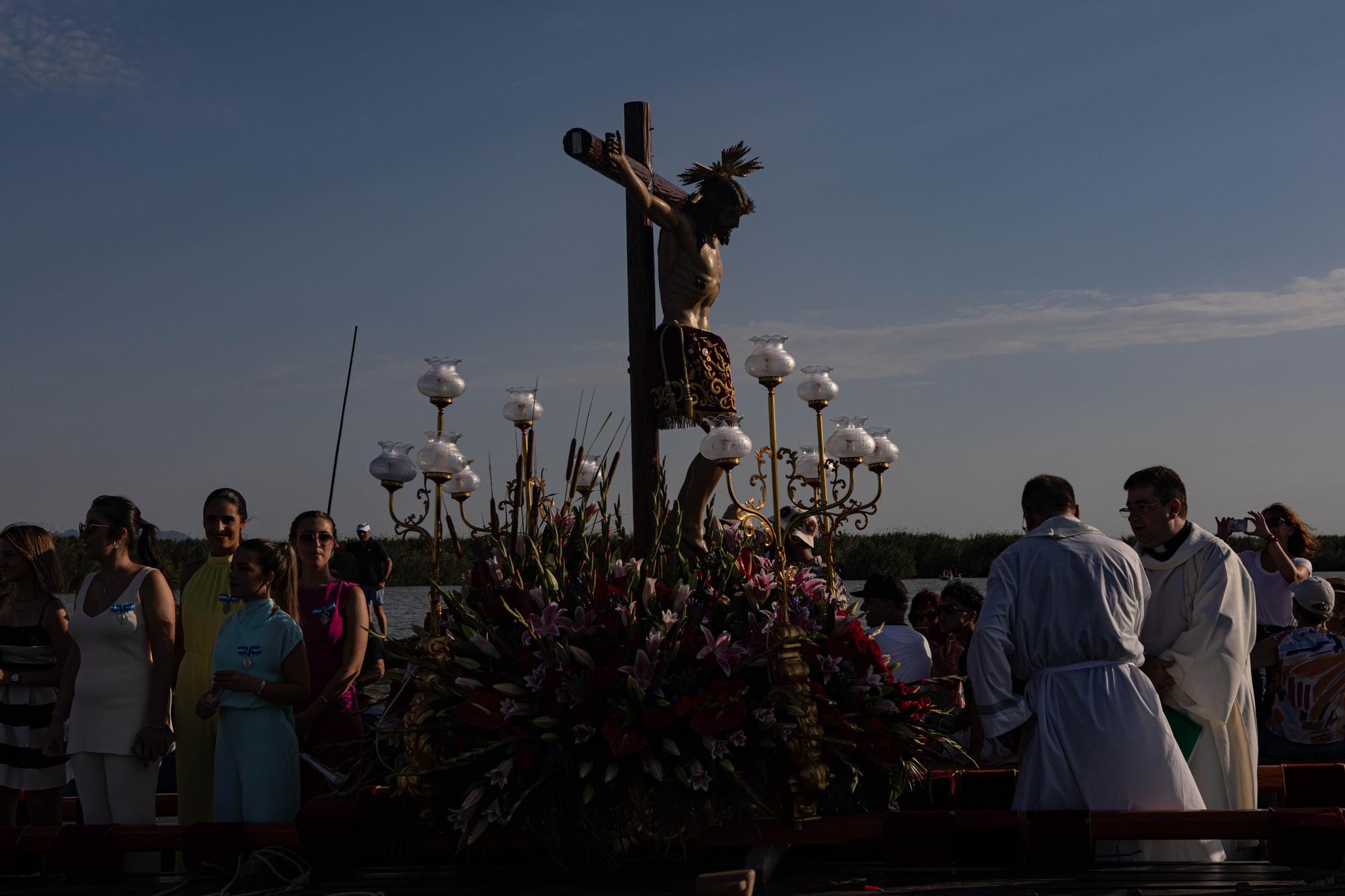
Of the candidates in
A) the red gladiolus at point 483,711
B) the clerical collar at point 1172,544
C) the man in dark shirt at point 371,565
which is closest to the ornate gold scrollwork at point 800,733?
the red gladiolus at point 483,711

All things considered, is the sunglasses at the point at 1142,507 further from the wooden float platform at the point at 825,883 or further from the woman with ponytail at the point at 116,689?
the woman with ponytail at the point at 116,689

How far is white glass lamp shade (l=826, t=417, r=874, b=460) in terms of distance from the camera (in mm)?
8805

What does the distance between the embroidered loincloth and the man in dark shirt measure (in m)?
9.00

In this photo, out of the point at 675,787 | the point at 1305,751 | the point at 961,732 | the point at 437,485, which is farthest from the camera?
the point at 437,485

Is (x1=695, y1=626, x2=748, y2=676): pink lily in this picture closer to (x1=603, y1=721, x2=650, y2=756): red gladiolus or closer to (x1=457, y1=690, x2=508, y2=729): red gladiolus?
(x1=603, y1=721, x2=650, y2=756): red gladiolus

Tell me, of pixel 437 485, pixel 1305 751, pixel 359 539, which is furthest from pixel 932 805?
pixel 359 539

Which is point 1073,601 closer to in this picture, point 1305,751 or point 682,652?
point 682,652

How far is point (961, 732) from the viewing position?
727 centimetres

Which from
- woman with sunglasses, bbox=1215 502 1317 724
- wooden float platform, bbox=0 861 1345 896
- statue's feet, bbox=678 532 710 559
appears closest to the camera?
wooden float platform, bbox=0 861 1345 896

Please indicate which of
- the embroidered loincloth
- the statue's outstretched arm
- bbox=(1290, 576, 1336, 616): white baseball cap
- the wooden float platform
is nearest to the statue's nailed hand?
the statue's outstretched arm

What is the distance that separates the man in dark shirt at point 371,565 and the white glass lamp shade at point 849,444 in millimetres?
7793

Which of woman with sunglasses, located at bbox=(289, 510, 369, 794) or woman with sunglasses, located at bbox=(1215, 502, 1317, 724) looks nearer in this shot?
woman with sunglasses, located at bbox=(289, 510, 369, 794)

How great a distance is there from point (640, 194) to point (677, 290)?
655mm

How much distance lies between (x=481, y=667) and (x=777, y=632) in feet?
3.49
